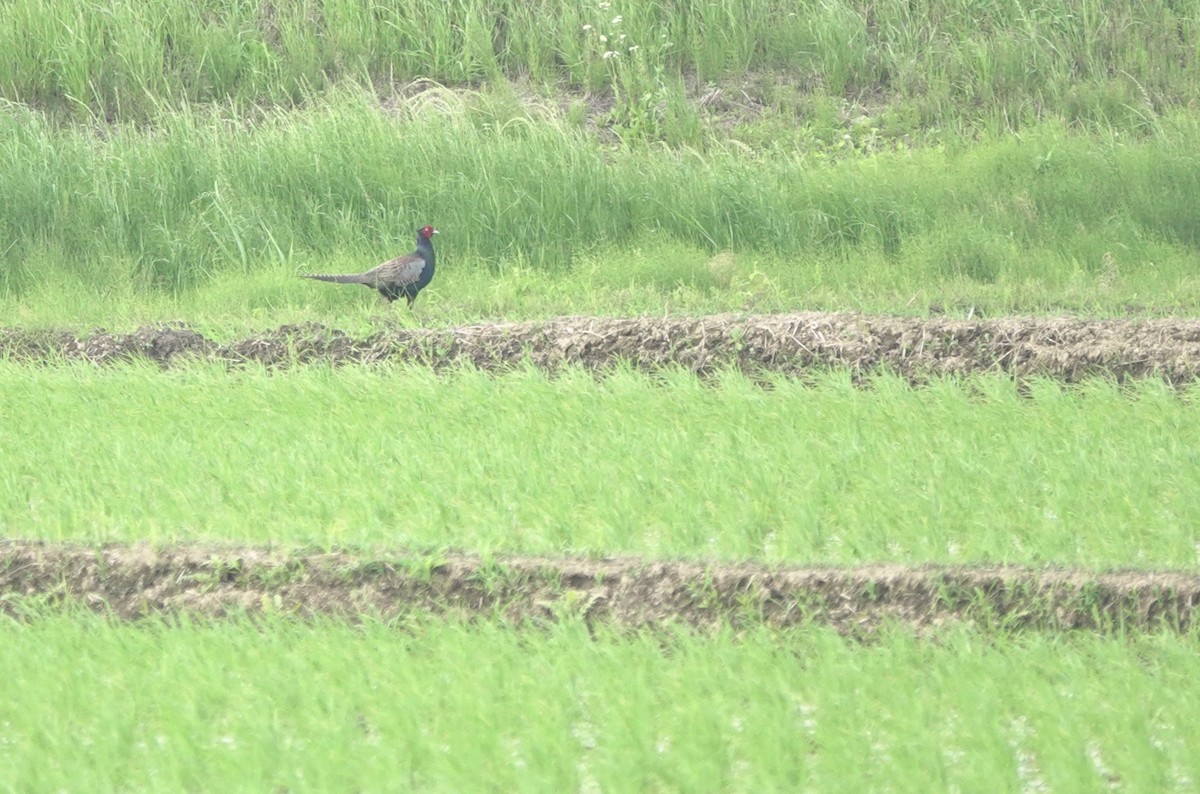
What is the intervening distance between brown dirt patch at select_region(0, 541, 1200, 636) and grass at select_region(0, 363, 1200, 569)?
0.49 ft

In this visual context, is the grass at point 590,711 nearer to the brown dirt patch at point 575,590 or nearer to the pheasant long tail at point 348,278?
the brown dirt patch at point 575,590

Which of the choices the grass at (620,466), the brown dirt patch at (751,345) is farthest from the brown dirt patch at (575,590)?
the brown dirt patch at (751,345)

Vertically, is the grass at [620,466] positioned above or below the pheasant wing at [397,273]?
above

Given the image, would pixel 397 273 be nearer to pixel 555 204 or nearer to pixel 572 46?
pixel 555 204

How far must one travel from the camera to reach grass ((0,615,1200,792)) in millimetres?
3531

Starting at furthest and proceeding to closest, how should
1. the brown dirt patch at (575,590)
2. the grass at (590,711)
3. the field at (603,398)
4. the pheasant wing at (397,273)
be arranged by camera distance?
1. the pheasant wing at (397,273)
2. the brown dirt patch at (575,590)
3. the field at (603,398)
4. the grass at (590,711)

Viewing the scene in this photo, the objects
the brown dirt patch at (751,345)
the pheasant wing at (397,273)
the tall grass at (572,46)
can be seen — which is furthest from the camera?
the tall grass at (572,46)

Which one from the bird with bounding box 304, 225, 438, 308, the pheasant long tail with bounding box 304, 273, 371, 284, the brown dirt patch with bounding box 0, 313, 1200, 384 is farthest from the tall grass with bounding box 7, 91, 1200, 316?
the brown dirt patch with bounding box 0, 313, 1200, 384

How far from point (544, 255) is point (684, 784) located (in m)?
7.02

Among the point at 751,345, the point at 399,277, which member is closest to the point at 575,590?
the point at 751,345

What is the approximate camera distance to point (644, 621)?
4.57 metres

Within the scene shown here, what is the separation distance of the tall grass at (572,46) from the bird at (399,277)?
3936mm

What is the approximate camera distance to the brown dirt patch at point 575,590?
14.4 ft

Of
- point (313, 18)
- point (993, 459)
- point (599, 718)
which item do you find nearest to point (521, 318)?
point (993, 459)
